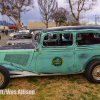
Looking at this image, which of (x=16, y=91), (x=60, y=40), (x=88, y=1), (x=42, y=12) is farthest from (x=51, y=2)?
(x=16, y=91)

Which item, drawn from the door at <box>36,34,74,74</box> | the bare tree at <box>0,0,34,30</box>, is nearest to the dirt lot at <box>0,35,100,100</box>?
the door at <box>36,34,74,74</box>

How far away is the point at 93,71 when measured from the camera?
3.18 meters

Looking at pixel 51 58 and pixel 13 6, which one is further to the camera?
pixel 13 6

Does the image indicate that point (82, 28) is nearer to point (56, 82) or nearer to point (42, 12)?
point (56, 82)

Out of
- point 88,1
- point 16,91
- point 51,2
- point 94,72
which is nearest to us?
point 16,91

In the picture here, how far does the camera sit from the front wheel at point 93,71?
3072 mm

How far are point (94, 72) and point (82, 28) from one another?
1.31 metres

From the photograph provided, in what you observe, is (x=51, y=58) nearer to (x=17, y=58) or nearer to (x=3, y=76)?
(x=17, y=58)

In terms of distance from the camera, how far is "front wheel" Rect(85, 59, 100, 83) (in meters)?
3.07

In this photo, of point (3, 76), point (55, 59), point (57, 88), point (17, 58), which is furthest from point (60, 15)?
point (3, 76)

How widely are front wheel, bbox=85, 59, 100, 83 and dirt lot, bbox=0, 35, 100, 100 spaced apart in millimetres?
184

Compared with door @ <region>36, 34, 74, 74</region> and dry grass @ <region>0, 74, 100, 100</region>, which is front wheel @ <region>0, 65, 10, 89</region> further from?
door @ <region>36, 34, 74, 74</region>

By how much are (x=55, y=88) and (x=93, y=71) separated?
1190mm

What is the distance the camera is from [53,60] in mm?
3029
